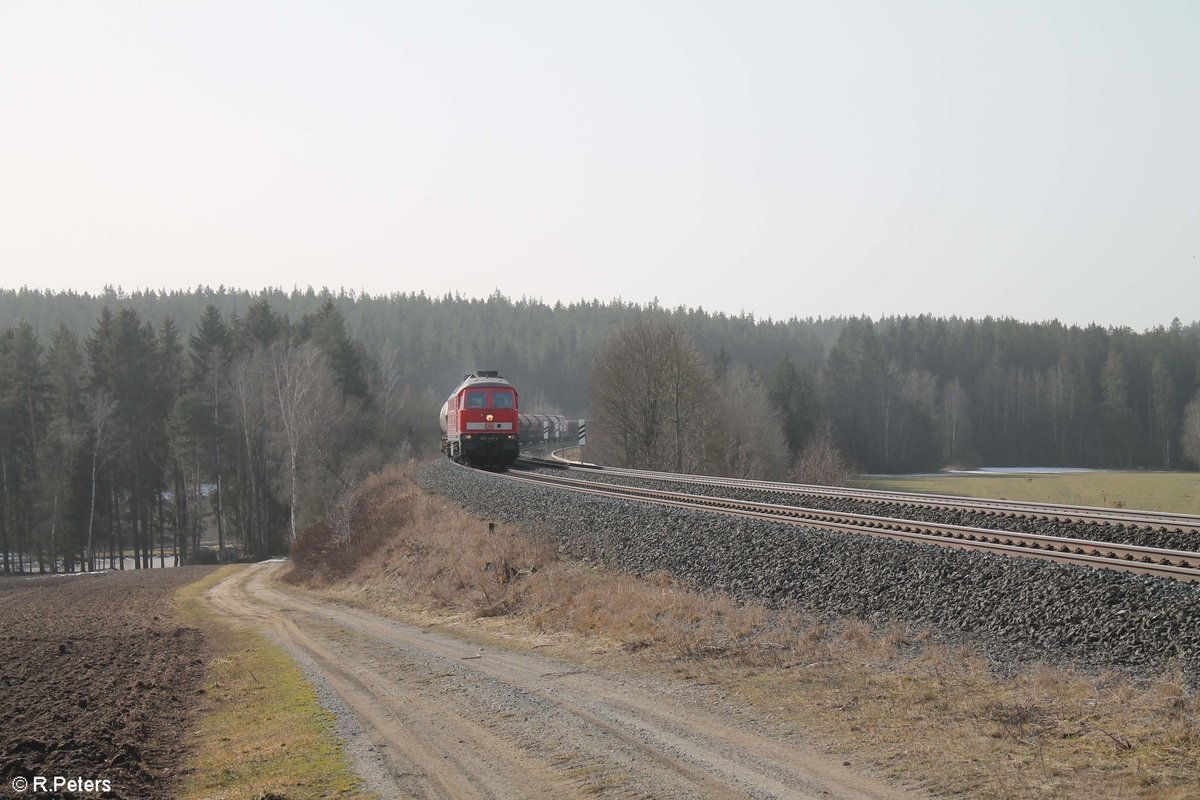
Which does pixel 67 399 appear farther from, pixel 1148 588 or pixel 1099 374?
pixel 1099 374

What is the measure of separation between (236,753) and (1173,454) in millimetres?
119088

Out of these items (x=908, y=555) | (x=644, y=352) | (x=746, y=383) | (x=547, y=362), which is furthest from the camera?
(x=547, y=362)

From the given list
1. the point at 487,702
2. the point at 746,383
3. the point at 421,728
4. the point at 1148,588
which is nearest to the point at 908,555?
the point at 1148,588

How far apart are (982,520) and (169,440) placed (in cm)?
5636

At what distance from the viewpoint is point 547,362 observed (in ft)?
491

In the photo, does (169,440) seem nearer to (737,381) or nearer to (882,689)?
(737,381)

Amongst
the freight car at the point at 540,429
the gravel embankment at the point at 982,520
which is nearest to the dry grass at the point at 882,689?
the gravel embankment at the point at 982,520

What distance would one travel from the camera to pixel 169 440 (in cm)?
6141

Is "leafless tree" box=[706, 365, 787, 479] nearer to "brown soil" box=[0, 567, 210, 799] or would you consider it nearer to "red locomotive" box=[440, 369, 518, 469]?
"red locomotive" box=[440, 369, 518, 469]

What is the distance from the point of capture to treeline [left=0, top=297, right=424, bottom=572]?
55750 millimetres

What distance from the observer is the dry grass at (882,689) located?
22.2ft

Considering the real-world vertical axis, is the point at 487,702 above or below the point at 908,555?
below

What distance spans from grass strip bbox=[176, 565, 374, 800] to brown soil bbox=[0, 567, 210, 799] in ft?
0.97

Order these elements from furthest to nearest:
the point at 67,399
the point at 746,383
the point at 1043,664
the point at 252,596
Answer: the point at 746,383, the point at 67,399, the point at 252,596, the point at 1043,664
